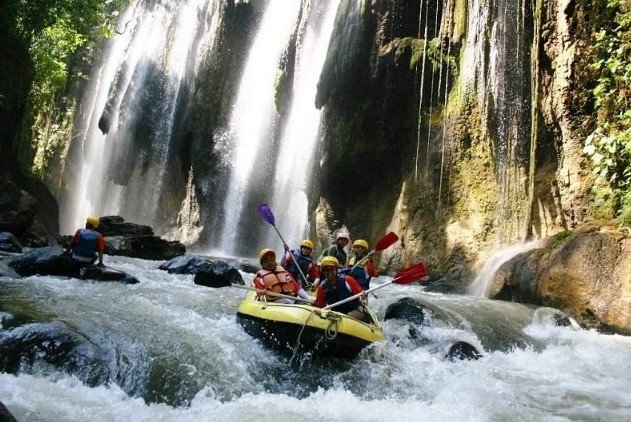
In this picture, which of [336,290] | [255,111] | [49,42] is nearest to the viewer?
[336,290]

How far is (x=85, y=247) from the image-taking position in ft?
34.7

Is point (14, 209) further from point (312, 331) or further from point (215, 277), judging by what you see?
point (312, 331)

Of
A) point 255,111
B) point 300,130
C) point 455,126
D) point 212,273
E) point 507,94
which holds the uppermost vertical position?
point 255,111

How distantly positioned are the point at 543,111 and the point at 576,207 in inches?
92.7

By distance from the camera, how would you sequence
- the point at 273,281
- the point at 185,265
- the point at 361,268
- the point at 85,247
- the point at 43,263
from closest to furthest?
the point at 273,281, the point at 361,268, the point at 43,263, the point at 85,247, the point at 185,265

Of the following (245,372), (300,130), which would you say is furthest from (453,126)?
(245,372)

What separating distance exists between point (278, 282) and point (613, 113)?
772cm

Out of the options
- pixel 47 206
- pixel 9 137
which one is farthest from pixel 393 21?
pixel 47 206

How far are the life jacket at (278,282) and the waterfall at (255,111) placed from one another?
56.2 ft

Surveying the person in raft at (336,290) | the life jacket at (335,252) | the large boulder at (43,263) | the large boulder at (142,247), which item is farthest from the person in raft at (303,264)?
the large boulder at (142,247)

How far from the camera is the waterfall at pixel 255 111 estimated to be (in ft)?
80.9

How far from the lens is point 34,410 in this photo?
13.6 ft

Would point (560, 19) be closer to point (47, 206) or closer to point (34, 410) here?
point (34, 410)

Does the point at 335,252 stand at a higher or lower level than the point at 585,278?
higher
